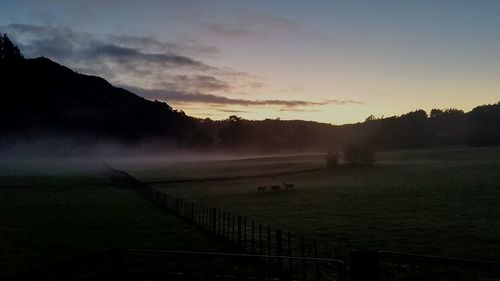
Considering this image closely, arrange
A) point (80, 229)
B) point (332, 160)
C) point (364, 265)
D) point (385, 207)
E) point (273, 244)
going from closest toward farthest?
1. point (364, 265)
2. point (273, 244)
3. point (80, 229)
4. point (385, 207)
5. point (332, 160)

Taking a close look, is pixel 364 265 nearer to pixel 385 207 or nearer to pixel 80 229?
pixel 80 229

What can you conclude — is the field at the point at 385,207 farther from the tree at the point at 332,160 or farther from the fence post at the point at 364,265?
the fence post at the point at 364,265

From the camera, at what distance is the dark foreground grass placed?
72.4ft

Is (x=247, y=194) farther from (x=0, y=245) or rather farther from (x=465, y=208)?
(x=0, y=245)

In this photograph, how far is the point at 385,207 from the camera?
40.2 metres

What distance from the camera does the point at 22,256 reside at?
2088 centimetres

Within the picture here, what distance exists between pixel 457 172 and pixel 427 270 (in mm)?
55302

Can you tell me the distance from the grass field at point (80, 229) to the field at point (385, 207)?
270 inches

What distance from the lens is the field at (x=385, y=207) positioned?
25.6 metres

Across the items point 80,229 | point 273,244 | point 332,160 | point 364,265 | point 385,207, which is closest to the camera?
point 364,265

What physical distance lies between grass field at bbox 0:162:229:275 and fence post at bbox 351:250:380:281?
49.9 ft

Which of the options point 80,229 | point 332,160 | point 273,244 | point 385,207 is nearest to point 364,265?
point 273,244

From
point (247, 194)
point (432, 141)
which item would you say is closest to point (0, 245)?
point (247, 194)

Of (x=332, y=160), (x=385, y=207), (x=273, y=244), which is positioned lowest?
(x=385, y=207)
